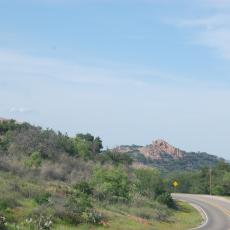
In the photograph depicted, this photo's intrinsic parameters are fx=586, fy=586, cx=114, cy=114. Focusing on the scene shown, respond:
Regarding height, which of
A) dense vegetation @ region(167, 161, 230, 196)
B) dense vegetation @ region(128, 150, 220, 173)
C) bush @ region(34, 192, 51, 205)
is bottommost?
bush @ region(34, 192, 51, 205)

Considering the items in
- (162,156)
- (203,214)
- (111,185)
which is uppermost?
(162,156)

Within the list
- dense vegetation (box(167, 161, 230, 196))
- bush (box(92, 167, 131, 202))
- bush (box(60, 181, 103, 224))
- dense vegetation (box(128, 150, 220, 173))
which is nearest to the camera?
bush (box(60, 181, 103, 224))

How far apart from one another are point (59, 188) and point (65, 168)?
16093 millimetres

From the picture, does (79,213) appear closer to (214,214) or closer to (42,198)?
(42,198)

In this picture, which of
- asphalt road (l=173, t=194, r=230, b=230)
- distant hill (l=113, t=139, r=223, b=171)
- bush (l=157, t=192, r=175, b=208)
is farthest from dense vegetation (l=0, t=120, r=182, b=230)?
distant hill (l=113, t=139, r=223, b=171)

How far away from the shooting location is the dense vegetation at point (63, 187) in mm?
28250

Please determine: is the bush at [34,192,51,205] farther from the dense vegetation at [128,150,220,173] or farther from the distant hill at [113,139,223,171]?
the distant hill at [113,139,223,171]

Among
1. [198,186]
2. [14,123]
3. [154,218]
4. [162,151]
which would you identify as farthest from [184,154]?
[154,218]

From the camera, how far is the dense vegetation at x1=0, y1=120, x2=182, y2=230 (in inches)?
1112

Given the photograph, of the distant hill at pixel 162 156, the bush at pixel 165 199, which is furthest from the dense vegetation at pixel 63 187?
the distant hill at pixel 162 156

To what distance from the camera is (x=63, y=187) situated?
128 feet

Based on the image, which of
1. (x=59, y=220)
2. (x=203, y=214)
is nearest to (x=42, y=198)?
(x=59, y=220)

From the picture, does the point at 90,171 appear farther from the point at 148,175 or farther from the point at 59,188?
the point at 59,188

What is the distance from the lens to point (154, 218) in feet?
133
